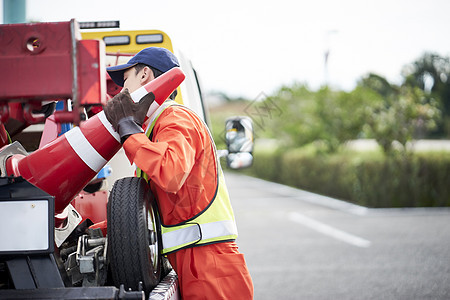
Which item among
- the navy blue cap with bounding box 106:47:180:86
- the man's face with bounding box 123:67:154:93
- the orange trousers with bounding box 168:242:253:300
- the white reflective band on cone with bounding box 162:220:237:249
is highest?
the navy blue cap with bounding box 106:47:180:86

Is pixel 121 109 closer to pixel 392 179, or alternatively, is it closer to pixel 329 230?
pixel 329 230

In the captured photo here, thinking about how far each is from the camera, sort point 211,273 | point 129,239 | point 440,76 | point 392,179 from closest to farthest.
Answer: point 129,239, point 211,273, point 392,179, point 440,76

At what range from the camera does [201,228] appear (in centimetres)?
297

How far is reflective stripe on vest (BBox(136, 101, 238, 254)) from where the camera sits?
2.96m

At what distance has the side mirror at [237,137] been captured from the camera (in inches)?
137

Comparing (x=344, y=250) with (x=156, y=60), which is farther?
(x=344, y=250)

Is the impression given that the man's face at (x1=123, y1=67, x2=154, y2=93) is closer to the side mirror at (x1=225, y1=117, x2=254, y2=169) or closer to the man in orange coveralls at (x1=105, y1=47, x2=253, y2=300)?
the man in orange coveralls at (x1=105, y1=47, x2=253, y2=300)

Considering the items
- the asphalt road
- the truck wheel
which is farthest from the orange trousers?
the asphalt road

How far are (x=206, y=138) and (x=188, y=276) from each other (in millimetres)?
705

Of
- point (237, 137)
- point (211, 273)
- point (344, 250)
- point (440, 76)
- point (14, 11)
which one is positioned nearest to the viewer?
point (211, 273)

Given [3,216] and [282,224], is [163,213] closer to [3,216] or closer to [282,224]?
[3,216]

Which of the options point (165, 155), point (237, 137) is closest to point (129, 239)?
point (165, 155)

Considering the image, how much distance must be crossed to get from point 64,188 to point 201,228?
2.29 feet

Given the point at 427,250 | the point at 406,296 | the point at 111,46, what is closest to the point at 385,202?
the point at 427,250
